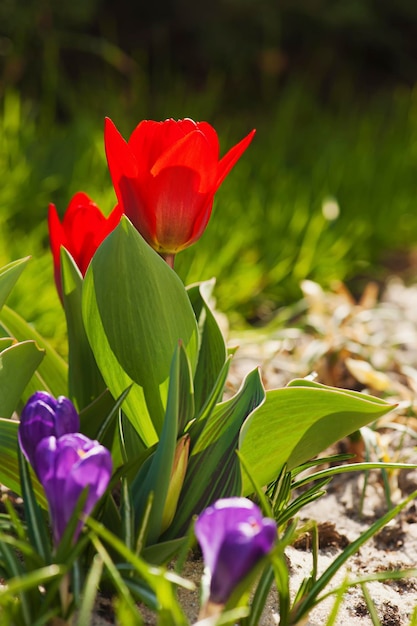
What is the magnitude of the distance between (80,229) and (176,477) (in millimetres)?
A: 406

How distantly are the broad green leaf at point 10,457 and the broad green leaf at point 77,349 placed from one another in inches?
6.7

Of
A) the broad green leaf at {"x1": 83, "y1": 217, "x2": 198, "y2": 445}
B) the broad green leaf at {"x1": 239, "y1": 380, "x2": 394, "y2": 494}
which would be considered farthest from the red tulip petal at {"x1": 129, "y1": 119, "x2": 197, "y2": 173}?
the broad green leaf at {"x1": 239, "y1": 380, "x2": 394, "y2": 494}

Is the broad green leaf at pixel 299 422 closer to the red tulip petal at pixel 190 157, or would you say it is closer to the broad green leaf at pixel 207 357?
the broad green leaf at pixel 207 357

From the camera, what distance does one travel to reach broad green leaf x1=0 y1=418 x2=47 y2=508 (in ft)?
3.35

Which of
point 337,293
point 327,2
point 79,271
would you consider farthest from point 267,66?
point 79,271

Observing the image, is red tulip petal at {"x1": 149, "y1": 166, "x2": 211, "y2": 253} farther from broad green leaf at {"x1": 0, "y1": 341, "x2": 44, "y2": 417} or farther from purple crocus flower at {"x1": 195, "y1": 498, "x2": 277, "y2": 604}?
purple crocus flower at {"x1": 195, "y1": 498, "x2": 277, "y2": 604}

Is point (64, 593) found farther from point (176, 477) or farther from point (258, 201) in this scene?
point (258, 201)

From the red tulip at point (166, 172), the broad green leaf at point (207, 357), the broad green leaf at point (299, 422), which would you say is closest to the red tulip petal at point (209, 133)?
the red tulip at point (166, 172)

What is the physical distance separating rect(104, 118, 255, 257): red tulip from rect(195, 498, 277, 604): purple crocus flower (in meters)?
0.50

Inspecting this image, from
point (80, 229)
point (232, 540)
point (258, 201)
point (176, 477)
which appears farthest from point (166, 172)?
point (258, 201)

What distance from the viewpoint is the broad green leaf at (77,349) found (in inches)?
45.9

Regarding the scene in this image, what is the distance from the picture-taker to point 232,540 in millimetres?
754

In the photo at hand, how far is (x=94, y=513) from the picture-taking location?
1.00 meters

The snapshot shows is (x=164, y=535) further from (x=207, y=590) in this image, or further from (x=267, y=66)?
(x=267, y=66)
